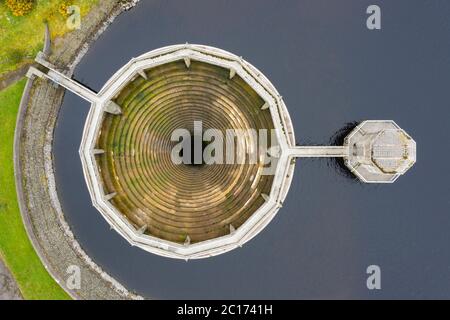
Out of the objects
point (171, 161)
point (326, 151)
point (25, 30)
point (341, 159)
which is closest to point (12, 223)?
point (171, 161)

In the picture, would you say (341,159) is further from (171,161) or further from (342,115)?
(171,161)

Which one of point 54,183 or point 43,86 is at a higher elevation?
point 43,86

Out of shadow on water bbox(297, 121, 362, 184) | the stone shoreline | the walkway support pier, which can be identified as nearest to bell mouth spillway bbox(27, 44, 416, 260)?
the walkway support pier

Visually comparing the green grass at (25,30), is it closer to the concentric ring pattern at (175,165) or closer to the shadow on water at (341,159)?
the concentric ring pattern at (175,165)

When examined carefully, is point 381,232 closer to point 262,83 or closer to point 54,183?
point 262,83

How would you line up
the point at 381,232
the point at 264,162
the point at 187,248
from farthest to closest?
the point at 381,232
the point at 264,162
the point at 187,248

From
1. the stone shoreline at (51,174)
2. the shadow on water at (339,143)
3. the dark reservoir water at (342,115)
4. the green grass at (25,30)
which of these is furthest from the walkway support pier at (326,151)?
the green grass at (25,30)

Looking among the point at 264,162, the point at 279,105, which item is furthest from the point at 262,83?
the point at 264,162
